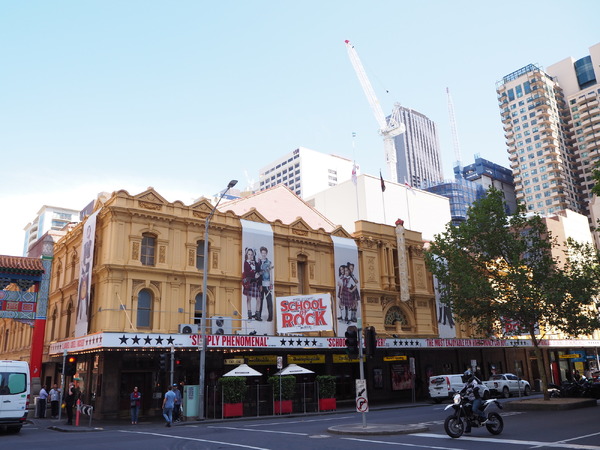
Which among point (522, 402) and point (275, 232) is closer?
point (522, 402)

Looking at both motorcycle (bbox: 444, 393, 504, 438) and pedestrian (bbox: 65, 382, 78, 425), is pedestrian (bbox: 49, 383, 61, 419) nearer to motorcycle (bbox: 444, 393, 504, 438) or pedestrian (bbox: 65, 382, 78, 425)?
pedestrian (bbox: 65, 382, 78, 425)

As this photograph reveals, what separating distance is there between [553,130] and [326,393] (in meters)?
125

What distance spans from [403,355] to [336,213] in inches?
1543

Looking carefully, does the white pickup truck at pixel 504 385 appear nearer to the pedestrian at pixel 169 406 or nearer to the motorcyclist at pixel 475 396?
the motorcyclist at pixel 475 396

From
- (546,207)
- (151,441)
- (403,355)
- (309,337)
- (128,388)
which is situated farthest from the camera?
(546,207)

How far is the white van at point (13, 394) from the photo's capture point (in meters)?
19.7

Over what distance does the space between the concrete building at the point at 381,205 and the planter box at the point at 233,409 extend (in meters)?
48.6

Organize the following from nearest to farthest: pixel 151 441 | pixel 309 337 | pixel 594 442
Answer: pixel 594 442, pixel 151 441, pixel 309 337

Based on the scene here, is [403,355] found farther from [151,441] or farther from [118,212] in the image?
[151,441]

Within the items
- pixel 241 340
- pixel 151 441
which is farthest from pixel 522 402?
pixel 151 441

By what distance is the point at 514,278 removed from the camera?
2788 cm

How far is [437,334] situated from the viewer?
142 feet

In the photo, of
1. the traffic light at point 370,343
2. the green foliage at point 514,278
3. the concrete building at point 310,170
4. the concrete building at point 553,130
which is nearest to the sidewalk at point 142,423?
the traffic light at point 370,343

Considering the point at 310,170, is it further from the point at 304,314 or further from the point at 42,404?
the point at 42,404
